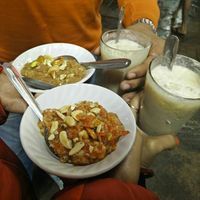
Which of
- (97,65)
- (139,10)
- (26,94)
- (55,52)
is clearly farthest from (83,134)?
(139,10)

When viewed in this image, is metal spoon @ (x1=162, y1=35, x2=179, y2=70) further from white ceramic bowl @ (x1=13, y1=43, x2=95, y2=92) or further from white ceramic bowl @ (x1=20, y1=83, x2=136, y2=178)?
white ceramic bowl @ (x1=13, y1=43, x2=95, y2=92)

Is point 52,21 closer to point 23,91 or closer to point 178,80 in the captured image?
point 23,91

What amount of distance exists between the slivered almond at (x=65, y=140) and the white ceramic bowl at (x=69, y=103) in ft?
0.15

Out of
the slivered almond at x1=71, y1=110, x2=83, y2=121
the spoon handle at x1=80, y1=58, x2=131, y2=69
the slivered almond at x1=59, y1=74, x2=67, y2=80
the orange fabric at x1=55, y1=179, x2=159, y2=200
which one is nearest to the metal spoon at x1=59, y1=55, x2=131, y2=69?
the spoon handle at x1=80, y1=58, x2=131, y2=69

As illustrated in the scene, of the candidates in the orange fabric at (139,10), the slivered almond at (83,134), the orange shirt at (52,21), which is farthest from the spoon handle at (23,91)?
→ the orange fabric at (139,10)

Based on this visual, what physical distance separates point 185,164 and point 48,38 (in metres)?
1.09

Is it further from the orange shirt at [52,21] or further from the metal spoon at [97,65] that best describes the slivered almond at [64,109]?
the orange shirt at [52,21]

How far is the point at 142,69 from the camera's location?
3.10 ft

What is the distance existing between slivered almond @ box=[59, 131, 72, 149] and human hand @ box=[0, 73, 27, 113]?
0.22m

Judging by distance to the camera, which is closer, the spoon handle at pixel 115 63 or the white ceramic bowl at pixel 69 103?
the white ceramic bowl at pixel 69 103

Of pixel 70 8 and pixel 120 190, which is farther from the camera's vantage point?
pixel 70 8

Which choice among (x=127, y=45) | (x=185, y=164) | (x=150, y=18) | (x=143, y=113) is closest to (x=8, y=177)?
(x=143, y=113)

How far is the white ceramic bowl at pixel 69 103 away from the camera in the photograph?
0.67 m

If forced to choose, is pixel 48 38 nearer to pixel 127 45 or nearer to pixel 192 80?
pixel 127 45
